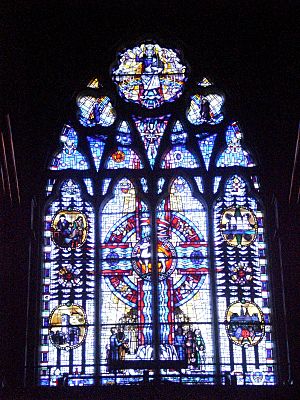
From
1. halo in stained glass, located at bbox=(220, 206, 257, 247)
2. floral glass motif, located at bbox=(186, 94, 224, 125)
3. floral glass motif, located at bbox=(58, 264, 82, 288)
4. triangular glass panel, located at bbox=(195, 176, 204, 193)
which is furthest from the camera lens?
floral glass motif, located at bbox=(186, 94, 224, 125)

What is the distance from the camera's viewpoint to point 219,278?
1500 centimetres

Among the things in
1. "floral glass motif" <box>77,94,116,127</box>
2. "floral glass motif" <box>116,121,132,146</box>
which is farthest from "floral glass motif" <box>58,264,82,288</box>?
"floral glass motif" <box>77,94,116,127</box>

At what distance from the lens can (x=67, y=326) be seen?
14820 mm

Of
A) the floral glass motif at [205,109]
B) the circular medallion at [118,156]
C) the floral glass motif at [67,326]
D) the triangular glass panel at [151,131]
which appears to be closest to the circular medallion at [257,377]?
the floral glass motif at [67,326]

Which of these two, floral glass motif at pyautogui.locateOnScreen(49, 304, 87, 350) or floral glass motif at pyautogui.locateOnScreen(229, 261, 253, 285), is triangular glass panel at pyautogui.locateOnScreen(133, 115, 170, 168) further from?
floral glass motif at pyautogui.locateOnScreen(49, 304, 87, 350)

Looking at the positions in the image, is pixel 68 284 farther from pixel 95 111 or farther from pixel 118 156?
pixel 95 111

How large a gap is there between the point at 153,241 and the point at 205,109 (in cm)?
235

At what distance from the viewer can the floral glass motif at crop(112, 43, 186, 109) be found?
16391mm

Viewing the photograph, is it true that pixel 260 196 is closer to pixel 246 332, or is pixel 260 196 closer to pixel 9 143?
pixel 246 332

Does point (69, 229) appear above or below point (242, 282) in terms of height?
above

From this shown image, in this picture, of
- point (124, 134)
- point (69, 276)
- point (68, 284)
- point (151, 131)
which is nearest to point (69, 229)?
point (69, 276)

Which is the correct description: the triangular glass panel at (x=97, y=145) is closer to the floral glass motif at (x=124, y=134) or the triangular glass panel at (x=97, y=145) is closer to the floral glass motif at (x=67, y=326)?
the floral glass motif at (x=124, y=134)

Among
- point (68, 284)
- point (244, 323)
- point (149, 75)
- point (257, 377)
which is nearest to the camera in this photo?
point (257, 377)

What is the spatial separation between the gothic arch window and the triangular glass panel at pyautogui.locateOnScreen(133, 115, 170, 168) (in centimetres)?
2
